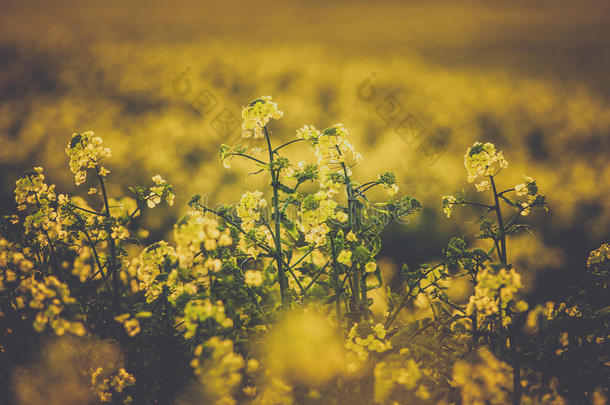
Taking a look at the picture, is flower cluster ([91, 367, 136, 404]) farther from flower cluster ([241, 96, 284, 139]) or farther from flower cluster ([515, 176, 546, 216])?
flower cluster ([515, 176, 546, 216])

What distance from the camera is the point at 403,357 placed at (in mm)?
1025

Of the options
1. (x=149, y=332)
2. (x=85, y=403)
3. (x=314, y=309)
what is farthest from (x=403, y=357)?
(x=85, y=403)

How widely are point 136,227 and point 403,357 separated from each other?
129cm

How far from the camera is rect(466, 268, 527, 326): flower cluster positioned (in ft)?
2.89

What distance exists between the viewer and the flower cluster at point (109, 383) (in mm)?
958

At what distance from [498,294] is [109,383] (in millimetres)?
1003

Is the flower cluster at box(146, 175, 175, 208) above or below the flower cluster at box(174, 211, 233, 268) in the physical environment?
above

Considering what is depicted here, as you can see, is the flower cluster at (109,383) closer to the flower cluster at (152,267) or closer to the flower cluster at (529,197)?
the flower cluster at (152,267)

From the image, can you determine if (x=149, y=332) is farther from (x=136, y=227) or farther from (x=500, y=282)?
(x=500, y=282)

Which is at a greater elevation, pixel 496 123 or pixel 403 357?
pixel 496 123

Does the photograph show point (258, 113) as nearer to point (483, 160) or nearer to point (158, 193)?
point (158, 193)

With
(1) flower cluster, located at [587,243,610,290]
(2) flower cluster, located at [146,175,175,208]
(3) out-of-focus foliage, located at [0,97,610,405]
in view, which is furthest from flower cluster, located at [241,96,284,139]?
(1) flower cluster, located at [587,243,610,290]

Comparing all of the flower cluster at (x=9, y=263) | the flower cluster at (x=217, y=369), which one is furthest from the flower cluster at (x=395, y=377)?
the flower cluster at (x=9, y=263)

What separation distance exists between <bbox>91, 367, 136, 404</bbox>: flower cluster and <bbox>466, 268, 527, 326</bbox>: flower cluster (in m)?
0.87
